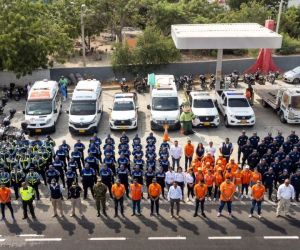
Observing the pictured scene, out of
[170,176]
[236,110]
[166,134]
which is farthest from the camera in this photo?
[236,110]

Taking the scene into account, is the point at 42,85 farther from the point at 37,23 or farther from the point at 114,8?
the point at 114,8

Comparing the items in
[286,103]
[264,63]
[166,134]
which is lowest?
[166,134]

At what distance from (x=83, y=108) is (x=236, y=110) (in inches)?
319

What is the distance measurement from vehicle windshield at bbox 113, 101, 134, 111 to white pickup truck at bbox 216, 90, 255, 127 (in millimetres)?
5120

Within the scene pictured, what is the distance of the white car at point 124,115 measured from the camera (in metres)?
22.6

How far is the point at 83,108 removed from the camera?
22938mm

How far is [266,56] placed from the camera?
32219 millimetres

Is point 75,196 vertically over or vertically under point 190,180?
under

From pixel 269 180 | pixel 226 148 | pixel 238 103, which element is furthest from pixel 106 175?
pixel 238 103

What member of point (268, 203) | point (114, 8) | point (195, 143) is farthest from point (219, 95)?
point (114, 8)

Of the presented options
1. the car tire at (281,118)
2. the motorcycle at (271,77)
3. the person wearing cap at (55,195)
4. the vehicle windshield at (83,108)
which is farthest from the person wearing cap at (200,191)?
the motorcycle at (271,77)

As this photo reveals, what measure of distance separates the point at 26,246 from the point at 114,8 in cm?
2970

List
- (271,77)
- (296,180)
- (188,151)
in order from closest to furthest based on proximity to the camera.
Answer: (296,180) → (188,151) → (271,77)

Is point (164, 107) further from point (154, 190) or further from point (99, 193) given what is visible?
point (99, 193)
